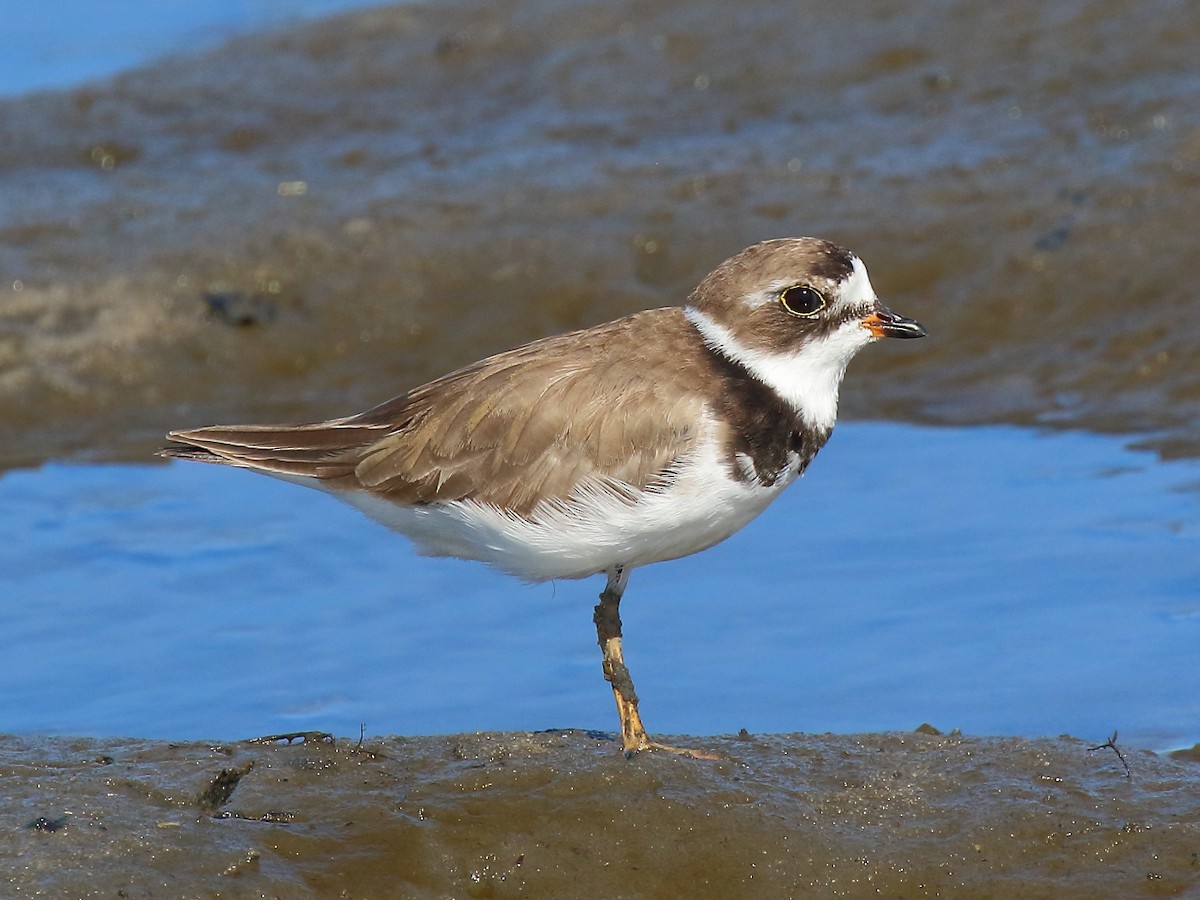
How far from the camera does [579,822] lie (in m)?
6.22

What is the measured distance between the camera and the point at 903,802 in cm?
648

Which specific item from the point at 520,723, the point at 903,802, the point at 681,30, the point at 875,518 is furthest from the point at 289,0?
the point at 903,802

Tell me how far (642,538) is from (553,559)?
39 centimetres

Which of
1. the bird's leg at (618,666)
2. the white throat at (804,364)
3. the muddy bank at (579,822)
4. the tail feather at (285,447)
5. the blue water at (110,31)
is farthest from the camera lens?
the blue water at (110,31)

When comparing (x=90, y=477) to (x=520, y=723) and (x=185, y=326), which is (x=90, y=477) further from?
(x=520, y=723)

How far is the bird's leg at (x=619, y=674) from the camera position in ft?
22.5

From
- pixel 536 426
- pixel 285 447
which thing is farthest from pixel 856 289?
→ pixel 285 447

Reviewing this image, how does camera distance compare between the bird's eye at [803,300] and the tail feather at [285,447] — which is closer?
the bird's eye at [803,300]

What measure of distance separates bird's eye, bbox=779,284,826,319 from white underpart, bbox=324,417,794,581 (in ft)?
2.17

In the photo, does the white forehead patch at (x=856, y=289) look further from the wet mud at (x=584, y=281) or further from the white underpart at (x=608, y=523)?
the wet mud at (x=584, y=281)

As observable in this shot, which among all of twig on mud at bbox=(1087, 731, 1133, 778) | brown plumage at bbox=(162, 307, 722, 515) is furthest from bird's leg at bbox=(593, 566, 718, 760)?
twig on mud at bbox=(1087, 731, 1133, 778)

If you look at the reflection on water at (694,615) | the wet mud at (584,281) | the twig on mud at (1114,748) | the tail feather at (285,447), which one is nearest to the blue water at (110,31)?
the wet mud at (584,281)

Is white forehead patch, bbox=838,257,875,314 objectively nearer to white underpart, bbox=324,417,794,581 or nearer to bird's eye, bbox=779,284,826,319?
bird's eye, bbox=779,284,826,319

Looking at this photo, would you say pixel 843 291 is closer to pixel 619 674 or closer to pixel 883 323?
pixel 883 323
